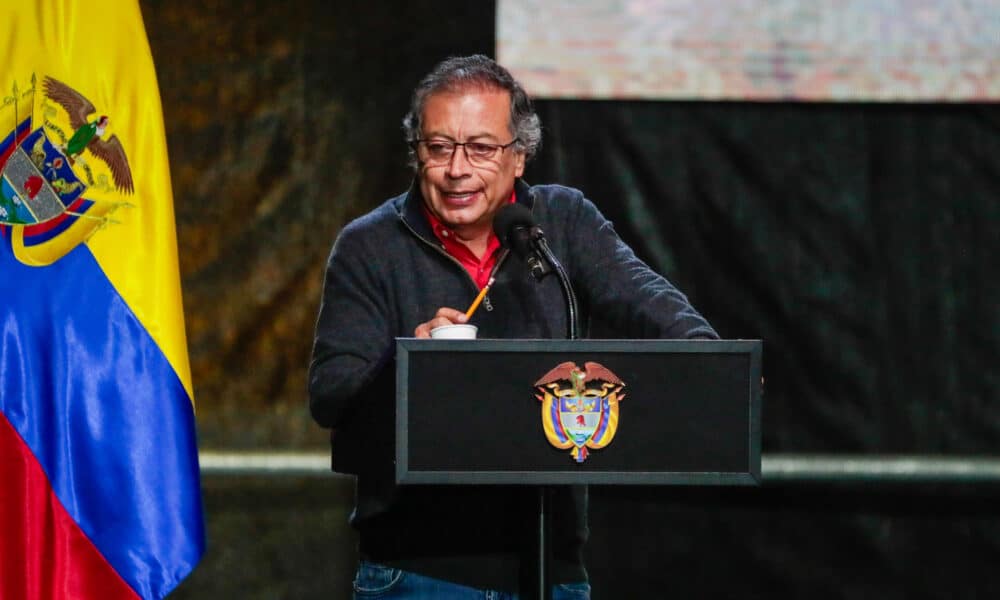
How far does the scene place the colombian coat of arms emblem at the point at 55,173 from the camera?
9.77 ft

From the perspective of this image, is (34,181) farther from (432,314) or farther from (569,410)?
(569,410)

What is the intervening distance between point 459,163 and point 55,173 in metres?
1.17

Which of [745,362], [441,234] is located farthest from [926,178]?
[745,362]

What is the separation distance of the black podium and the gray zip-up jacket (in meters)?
0.36

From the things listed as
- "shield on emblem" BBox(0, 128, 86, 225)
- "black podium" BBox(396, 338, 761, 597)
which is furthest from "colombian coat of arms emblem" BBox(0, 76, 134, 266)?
"black podium" BBox(396, 338, 761, 597)

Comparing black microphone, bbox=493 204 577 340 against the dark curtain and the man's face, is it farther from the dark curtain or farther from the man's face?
the dark curtain

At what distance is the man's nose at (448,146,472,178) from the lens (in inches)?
89.2

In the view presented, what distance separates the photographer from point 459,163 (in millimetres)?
2268

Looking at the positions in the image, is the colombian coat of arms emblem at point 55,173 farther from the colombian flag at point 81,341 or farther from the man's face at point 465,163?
the man's face at point 465,163

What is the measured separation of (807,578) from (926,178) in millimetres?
1139

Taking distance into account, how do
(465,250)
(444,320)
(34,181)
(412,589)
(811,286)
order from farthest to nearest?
(811,286)
(34,181)
(465,250)
(412,589)
(444,320)

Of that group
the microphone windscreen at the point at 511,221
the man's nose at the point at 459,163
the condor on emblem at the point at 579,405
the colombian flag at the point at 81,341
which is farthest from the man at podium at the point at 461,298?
the colombian flag at the point at 81,341

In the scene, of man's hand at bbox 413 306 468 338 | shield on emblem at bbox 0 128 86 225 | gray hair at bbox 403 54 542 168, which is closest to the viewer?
man's hand at bbox 413 306 468 338

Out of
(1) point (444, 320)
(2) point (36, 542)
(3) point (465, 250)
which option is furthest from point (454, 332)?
(2) point (36, 542)
